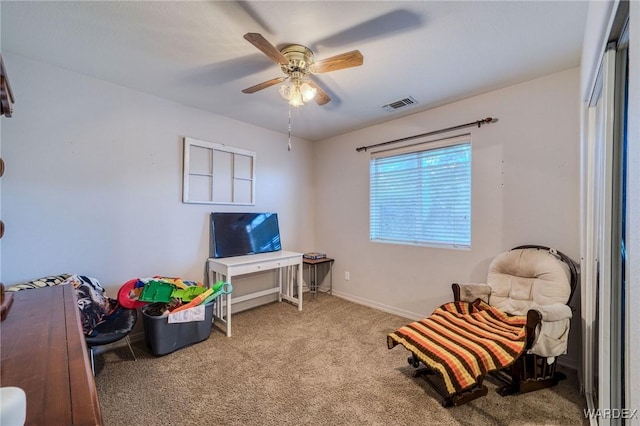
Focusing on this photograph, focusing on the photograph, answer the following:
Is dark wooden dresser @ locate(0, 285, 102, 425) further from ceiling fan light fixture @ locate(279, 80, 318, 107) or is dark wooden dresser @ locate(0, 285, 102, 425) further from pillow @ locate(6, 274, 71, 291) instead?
ceiling fan light fixture @ locate(279, 80, 318, 107)

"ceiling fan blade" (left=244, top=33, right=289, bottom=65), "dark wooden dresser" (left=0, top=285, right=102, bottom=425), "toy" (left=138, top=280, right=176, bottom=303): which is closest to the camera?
"dark wooden dresser" (left=0, top=285, right=102, bottom=425)

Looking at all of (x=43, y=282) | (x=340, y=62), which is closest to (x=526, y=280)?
(x=340, y=62)

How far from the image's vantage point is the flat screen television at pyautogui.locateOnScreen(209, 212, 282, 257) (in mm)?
3180

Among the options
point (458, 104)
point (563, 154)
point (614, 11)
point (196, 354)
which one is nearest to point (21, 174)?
point (196, 354)

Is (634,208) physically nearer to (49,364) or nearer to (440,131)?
(49,364)

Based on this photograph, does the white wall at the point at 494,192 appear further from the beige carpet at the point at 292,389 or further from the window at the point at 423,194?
the beige carpet at the point at 292,389

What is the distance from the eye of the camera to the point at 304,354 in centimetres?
238

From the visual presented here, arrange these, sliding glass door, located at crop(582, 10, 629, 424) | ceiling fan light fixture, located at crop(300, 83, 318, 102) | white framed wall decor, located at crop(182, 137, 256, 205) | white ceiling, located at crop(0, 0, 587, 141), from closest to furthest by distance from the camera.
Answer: sliding glass door, located at crop(582, 10, 629, 424) < white ceiling, located at crop(0, 0, 587, 141) < ceiling fan light fixture, located at crop(300, 83, 318, 102) < white framed wall decor, located at crop(182, 137, 256, 205)

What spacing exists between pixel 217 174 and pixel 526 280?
3286 mm

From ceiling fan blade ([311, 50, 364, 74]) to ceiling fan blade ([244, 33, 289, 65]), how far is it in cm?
22

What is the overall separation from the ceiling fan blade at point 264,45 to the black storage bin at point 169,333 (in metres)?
2.22

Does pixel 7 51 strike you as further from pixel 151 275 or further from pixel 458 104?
pixel 458 104

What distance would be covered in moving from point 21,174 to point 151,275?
4.23 feet

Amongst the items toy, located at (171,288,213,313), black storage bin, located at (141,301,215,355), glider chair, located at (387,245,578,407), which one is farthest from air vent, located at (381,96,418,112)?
black storage bin, located at (141,301,215,355)
